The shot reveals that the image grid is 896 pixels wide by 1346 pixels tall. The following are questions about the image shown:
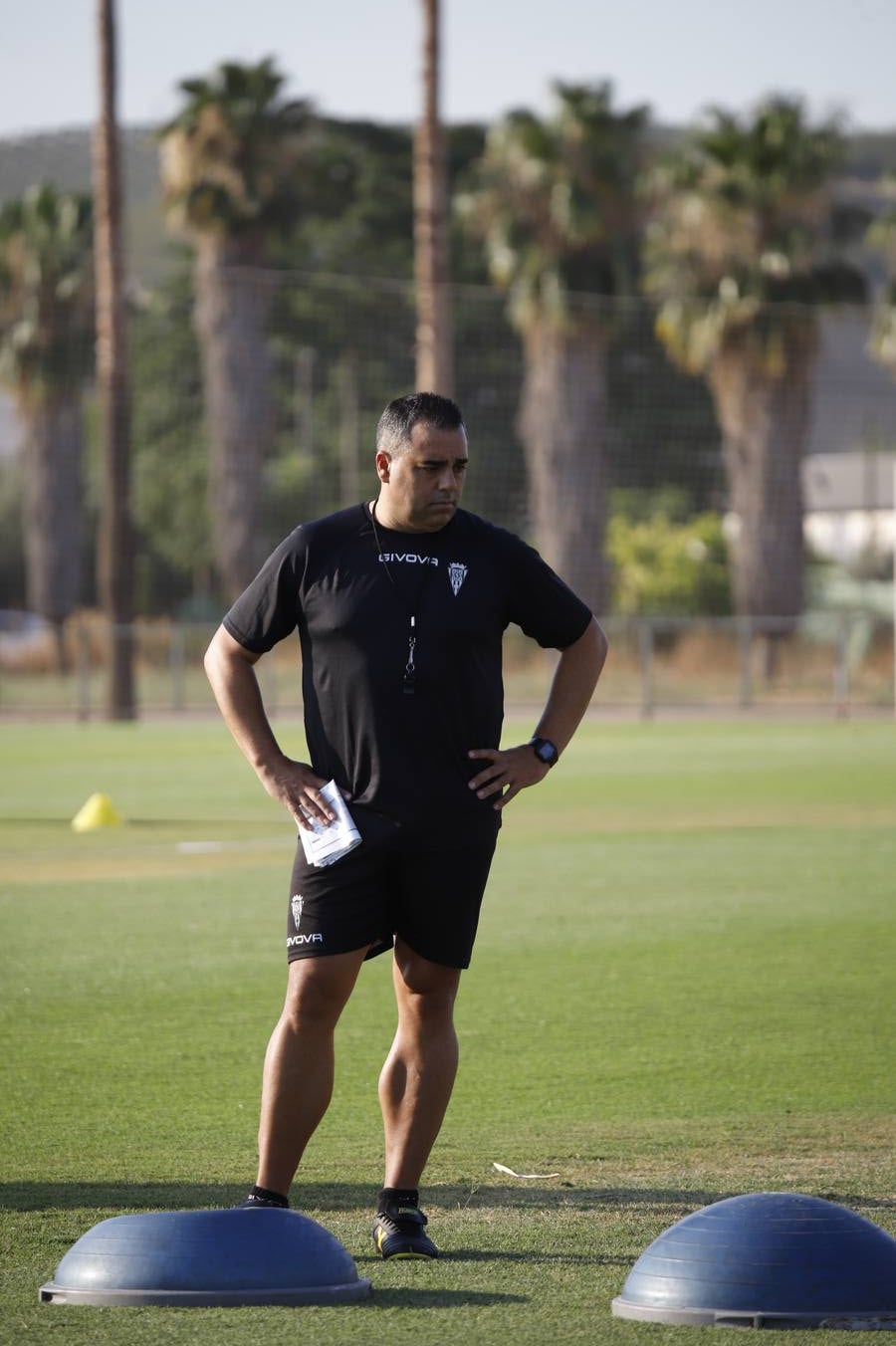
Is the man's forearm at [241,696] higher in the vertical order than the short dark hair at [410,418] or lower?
lower

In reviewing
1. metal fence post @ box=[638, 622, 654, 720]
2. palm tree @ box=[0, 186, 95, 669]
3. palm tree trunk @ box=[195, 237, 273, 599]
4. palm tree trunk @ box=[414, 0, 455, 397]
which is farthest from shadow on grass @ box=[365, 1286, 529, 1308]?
palm tree @ box=[0, 186, 95, 669]

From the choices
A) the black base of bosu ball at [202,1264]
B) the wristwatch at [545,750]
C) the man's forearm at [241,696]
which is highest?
the man's forearm at [241,696]

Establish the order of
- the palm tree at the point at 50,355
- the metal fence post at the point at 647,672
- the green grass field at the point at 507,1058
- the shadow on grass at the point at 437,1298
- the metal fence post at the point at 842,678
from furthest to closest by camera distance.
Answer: the palm tree at the point at 50,355
the metal fence post at the point at 647,672
the metal fence post at the point at 842,678
the green grass field at the point at 507,1058
the shadow on grass at the point at 437,1298

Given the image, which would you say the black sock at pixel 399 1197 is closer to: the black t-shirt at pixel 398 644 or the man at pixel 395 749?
the man at pixel 395 749

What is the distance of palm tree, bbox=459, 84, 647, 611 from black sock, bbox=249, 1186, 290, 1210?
147ft

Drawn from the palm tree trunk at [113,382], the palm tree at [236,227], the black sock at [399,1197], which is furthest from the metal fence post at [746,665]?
the black sock at [399,1197]

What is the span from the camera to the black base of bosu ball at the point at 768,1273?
196 inches

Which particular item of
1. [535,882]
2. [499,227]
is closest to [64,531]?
[499,227]

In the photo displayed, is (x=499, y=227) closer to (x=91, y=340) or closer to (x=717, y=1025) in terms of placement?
(x=91, y=340)

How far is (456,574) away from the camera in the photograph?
19.5 feet

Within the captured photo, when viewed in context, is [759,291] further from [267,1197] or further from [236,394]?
[267,1197]

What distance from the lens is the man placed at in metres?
5.86

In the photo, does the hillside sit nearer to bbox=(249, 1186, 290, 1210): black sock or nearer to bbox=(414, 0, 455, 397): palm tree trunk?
bbox=(414, 0, 455, 397): palm tree trunk

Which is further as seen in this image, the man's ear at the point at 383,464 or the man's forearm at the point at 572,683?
the man's forearm at the point at 572,683
